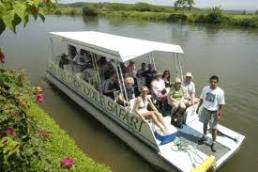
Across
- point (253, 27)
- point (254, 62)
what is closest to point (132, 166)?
point (254, 62)

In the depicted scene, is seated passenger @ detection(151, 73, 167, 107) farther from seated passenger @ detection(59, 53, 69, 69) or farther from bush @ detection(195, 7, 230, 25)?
bush @ detection(195, 7, 230, 25)

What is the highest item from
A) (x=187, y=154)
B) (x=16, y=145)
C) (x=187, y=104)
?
(x=16, y=145)

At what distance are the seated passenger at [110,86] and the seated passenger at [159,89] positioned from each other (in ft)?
3.98

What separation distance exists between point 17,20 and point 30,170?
9.86 feet

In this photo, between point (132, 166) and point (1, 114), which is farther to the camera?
point (132, 166)

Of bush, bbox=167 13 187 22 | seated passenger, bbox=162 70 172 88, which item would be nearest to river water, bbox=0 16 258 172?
seated passenger, bbox=162 70 172 88

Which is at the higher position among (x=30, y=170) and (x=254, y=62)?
(x=30, y=170)

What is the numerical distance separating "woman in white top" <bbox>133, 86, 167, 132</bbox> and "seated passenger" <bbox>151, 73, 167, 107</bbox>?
985 mm

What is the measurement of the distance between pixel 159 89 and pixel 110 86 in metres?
1.61

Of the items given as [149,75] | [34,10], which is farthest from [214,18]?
[34,10]

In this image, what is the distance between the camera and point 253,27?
51281 mm

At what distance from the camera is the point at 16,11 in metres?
2.46

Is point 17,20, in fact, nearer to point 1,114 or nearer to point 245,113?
point 1,114

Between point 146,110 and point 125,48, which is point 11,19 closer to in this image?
point 146,110
